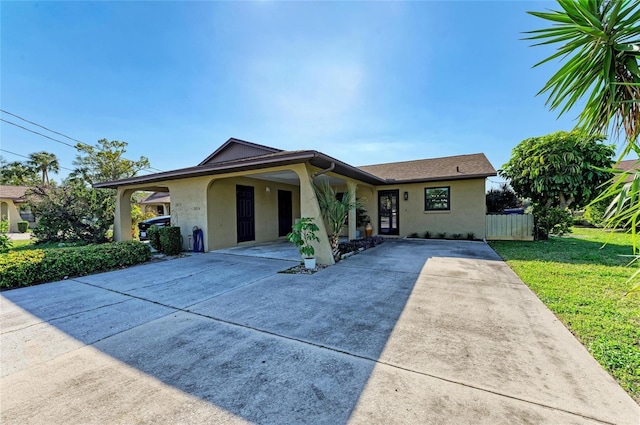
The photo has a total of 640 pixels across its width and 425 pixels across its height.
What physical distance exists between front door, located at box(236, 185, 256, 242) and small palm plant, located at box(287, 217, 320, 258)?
446 cm

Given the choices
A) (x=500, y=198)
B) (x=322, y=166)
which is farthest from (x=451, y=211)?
(x=322, y=166)

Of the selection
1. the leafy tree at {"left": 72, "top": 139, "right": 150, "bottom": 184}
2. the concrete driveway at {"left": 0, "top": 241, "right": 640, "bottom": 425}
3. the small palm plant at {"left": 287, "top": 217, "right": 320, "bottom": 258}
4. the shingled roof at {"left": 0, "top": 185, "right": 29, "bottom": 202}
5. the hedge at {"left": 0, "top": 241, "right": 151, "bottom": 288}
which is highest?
the leafy tree at {"left": 72, "top": 139, "right": 150, "bottom": 184}

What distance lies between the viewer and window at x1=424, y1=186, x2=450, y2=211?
38.7ft

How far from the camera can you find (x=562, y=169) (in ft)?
35.2

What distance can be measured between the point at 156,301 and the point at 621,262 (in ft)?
34.6

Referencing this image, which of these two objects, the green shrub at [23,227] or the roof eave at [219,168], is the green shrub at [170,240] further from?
the green shrub at [23,227]

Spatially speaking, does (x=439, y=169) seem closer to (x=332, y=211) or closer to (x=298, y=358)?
(x=332, y=211)

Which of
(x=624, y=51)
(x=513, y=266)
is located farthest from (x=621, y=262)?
(x=624, y=51)

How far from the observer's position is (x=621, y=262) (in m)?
6.56

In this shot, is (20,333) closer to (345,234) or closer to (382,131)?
(345,234)

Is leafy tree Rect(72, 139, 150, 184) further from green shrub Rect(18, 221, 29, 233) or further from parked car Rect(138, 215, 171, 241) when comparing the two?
parked car Rect(138, 215, 171, 241)

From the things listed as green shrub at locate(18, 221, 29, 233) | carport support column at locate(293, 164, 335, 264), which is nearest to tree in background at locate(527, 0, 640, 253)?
→ carport support column at locate(293, 164, 335, 264)

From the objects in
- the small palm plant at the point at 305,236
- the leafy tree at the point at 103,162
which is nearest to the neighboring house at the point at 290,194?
the small palm plant at the point at 305,236

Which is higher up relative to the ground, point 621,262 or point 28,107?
point 28,107
